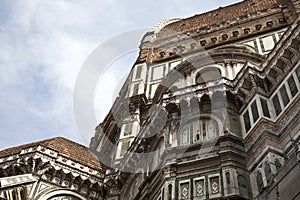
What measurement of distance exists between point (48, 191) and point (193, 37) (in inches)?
556

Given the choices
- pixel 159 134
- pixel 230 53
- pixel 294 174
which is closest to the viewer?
pixel 294 174

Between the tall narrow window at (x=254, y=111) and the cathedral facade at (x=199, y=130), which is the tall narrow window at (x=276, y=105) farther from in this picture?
the tall narrow window at (x=254, y=111)

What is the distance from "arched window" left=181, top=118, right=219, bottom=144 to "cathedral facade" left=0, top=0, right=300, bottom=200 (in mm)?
39

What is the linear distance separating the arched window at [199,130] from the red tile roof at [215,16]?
1554 cm

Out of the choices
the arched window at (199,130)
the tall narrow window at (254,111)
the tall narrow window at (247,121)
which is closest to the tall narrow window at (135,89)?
the arched window at (199,130)

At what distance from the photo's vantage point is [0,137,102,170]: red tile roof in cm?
2645

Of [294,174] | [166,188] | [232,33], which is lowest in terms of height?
[294,174]

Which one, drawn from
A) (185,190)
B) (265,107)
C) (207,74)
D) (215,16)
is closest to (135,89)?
(207,74)

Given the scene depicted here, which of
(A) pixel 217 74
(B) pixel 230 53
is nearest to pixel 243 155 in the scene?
(A) pixel 217 74

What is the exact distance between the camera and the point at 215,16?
34.5 metres

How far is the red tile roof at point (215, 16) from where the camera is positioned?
→ 31.6 metres

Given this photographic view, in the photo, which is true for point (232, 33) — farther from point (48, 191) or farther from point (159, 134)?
point (48, 191)

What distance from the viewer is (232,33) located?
1104 inches

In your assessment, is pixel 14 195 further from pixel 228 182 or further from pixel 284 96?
pixel 284 96
